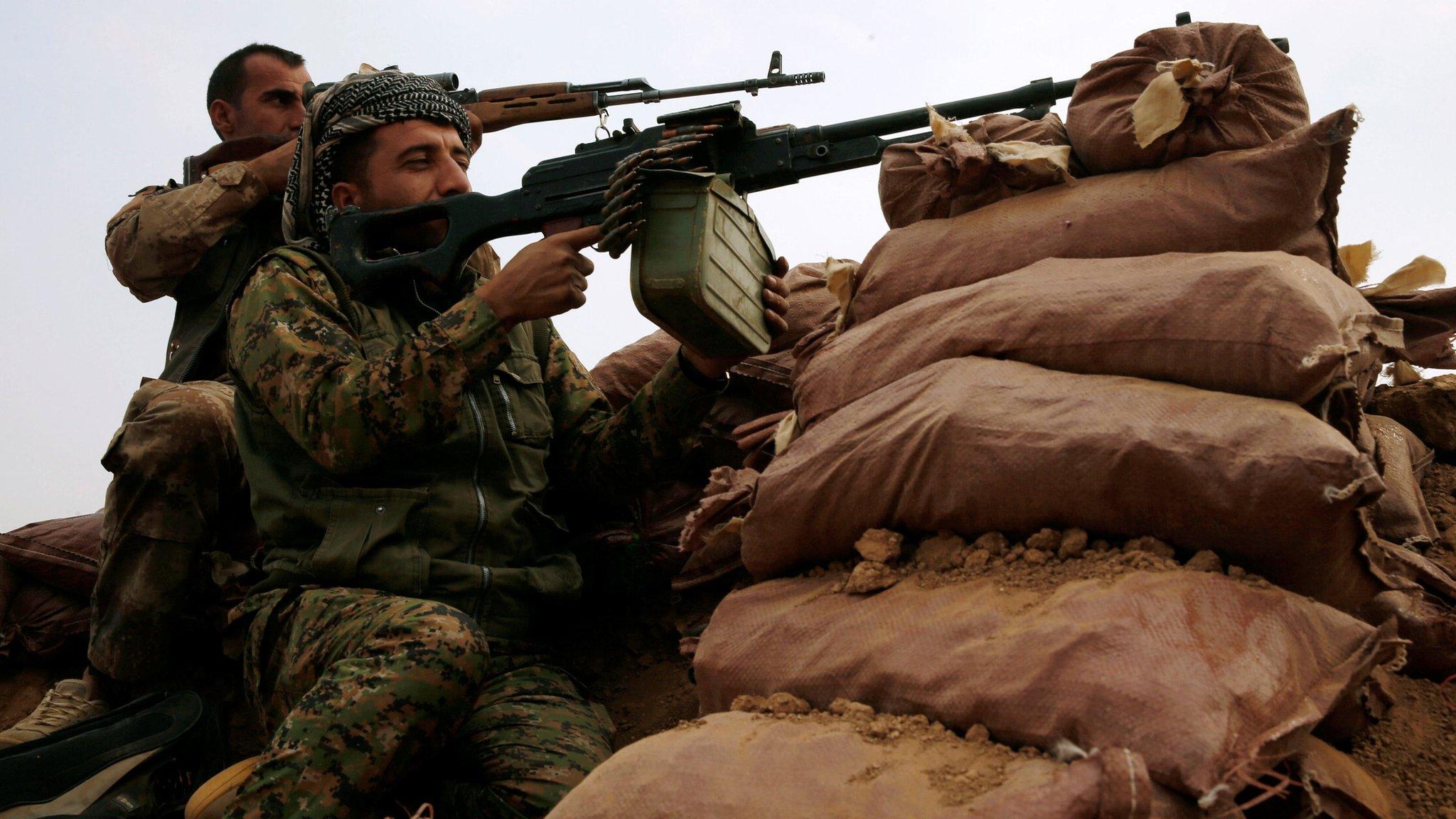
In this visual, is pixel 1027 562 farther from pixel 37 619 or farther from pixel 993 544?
pixel 37 619

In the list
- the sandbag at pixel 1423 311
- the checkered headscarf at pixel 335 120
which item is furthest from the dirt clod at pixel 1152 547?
the checkered headscarf at pixel 335 120

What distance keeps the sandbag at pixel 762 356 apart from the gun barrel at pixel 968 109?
0.51 metres

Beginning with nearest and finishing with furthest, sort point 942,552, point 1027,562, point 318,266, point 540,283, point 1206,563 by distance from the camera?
point 1206,563, point 1027,562, point 942,552, point 540,283, point 318,266

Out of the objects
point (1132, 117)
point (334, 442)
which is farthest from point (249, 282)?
point (1132, 117)

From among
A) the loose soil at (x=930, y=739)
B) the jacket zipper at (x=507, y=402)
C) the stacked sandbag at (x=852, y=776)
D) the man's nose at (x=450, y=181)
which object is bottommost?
the loose soil at (x=930, y=739)

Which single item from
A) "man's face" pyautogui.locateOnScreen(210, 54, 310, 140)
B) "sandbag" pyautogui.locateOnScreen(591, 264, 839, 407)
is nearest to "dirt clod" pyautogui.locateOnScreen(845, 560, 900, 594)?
"sandbag" pyautogui.locateOnScreen(591, 264, 839, 407)

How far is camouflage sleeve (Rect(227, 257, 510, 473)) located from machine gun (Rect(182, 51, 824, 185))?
294 cm

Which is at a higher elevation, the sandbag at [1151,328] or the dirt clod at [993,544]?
the sandbag at [1151,328]

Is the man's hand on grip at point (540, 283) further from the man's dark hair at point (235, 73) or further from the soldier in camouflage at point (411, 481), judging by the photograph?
the man's dark hair at point (235, 73)

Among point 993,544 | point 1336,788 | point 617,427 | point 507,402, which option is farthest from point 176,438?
point 1336,788

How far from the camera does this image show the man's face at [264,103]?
15.2 feet

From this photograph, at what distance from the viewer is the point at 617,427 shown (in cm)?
315

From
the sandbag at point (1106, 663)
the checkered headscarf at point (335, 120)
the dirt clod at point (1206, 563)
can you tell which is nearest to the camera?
the sandbag at point (1106, 663)

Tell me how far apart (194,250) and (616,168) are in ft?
5.54
